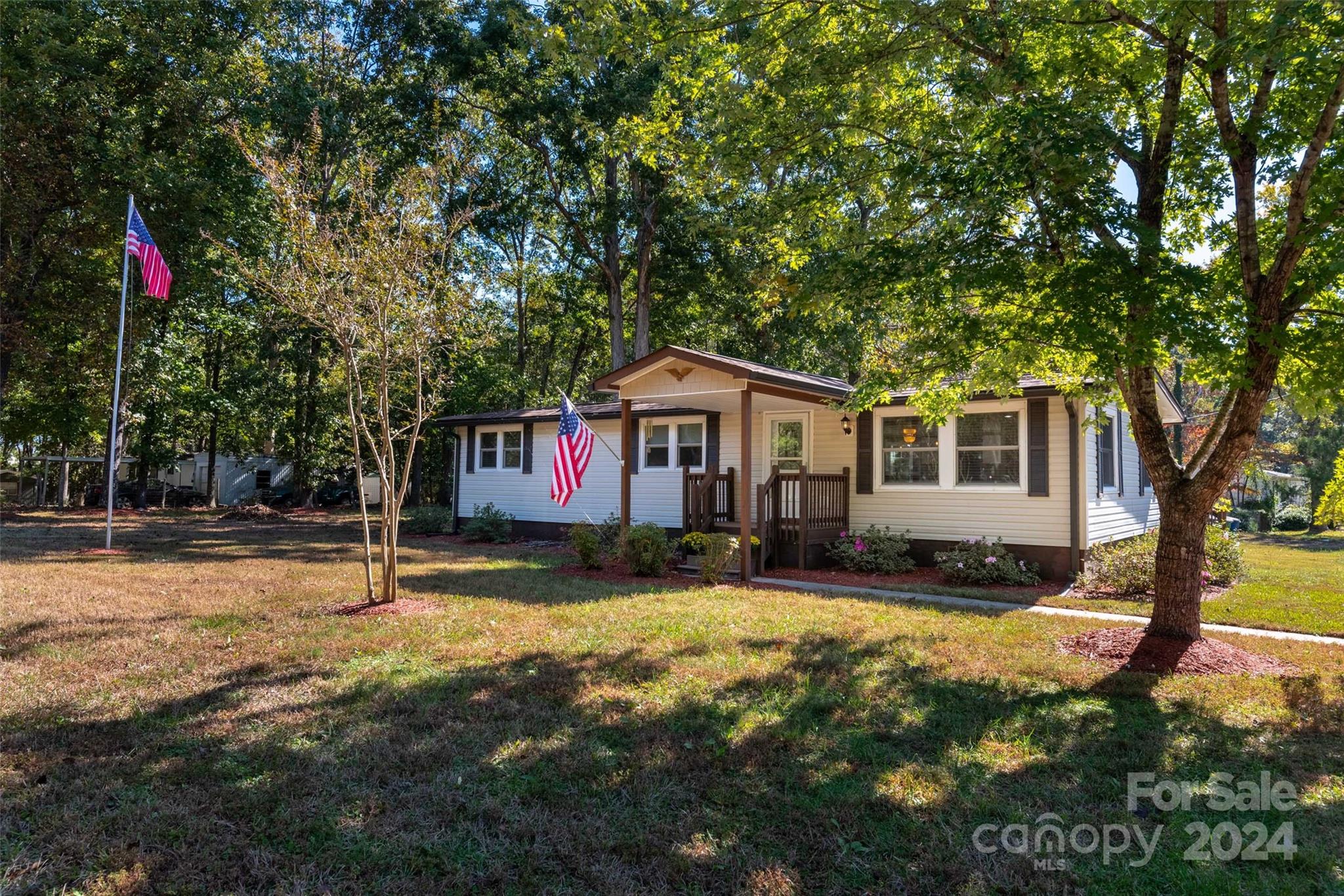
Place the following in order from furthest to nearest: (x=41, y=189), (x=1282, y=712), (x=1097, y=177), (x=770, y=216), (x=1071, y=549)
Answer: (x=41, y=189) < (x=1071, y=549) < (x=770, y=216) < (x=1097, y=177) < (x=1282, y=712)

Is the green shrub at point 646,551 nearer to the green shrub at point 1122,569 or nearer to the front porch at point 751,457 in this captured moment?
the front porch at point 751,457

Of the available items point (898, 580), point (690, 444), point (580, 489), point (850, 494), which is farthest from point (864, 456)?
point (580, 489)

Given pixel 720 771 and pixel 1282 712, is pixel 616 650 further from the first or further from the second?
pixel 1282 712

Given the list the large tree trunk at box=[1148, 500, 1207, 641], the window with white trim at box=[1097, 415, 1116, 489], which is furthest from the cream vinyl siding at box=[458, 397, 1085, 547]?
the large tree trunk at box=[1148, 500, 1207, 641]

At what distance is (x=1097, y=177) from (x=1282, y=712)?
3580 mm

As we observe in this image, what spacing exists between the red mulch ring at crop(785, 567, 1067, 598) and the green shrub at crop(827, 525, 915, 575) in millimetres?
105

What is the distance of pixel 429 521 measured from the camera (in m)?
18.0

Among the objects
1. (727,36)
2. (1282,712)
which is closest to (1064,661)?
(1282,712)

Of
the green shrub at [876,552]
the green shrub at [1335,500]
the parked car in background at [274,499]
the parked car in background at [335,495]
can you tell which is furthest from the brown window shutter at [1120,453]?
the parked car in background at [335,495]

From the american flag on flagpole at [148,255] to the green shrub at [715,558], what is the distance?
9.12 meters

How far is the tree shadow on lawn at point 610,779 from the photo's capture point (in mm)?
2730

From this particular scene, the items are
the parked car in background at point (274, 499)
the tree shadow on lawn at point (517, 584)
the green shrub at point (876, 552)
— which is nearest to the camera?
the tree shadow on lawn at point (517, 584)

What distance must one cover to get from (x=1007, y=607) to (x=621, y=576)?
5042mm

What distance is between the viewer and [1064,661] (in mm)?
5734
